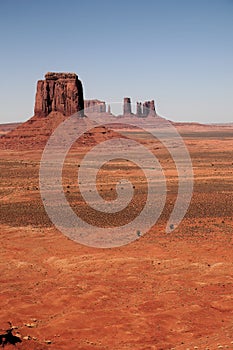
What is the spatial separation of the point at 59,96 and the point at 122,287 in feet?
272

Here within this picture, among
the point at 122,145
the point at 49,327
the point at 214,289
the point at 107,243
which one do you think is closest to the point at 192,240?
the point at 107,243

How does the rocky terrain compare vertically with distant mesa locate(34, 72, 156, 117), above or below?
below

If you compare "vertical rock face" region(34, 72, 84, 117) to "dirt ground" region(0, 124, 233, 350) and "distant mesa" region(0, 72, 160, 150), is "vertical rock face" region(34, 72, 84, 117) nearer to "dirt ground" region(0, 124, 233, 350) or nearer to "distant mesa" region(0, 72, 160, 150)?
"distant mesa" region(0, 72, 160, 150)

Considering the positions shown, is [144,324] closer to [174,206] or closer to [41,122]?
[174,206]

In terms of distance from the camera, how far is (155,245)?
64.7 ft

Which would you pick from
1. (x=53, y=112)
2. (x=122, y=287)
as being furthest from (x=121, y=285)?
(x=53, y=112)

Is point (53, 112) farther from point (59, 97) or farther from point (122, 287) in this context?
point (122, 287)

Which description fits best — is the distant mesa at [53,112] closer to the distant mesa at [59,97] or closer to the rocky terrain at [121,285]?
the distant mesa at [59,97]

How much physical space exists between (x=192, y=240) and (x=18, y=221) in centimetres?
1090

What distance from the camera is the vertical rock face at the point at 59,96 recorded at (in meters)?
93.0

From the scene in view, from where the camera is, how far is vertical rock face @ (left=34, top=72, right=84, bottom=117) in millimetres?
93000

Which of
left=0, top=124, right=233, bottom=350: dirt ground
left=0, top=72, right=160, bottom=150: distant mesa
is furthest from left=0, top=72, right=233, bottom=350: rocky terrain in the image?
left=0, top=72, right=160, bottom=150: distant mesa

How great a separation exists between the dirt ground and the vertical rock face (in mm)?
69325

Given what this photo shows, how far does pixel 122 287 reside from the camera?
14.7 metres
